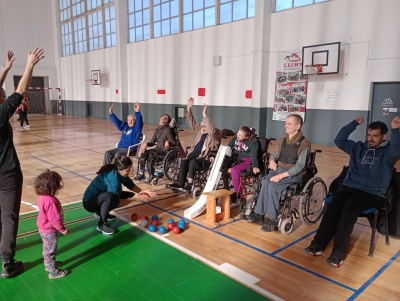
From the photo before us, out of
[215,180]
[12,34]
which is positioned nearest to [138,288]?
[215,180]

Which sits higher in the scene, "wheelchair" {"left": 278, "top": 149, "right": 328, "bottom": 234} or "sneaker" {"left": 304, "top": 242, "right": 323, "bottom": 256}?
"wheelchair" {"left": 278, "top": 149, "right": 328, "bottom": 234}

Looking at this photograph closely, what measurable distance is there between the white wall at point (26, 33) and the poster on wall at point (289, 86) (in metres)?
14.0

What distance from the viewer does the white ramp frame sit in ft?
10.9

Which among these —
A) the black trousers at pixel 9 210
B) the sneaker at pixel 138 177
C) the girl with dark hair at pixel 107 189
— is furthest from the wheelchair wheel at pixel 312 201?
the sneaker at pixel 138 177

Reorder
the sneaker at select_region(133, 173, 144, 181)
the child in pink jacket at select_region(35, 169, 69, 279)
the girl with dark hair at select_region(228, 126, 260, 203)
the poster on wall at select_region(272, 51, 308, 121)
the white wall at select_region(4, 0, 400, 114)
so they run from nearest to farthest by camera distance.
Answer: the child in pink jacket at select_region(35, 169, 69, 279) < the girl with dark hair at select_region(228, 126, 260, 203) < the sneaker at select_region(133, 173, 144, 181) < the white wall at select_region(4, 0, 400, 114) < the poster on wall at select_region(272, 51, 308, 121)

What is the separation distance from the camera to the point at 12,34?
16.9 metres

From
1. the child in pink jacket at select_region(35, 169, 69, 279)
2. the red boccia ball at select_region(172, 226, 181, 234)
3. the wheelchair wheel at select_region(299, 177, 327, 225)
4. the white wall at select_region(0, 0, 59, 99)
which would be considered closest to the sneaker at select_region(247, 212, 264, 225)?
the wheelchair wheel at select_region(299, 177, 327, 225)

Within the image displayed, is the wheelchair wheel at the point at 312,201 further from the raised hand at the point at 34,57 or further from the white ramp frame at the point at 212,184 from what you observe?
A: the raised hand at the point at 34,57

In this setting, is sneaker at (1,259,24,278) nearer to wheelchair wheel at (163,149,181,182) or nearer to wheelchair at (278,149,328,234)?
wheelchair at (278,149,328,234)

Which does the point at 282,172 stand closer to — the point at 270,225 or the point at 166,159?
the point at 270,225

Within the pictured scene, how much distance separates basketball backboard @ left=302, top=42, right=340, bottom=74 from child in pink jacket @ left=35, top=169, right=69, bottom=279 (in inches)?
273

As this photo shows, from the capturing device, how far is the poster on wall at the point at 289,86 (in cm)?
827

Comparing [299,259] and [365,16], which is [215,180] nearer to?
[299,259]

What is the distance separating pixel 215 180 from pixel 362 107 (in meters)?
5.29
